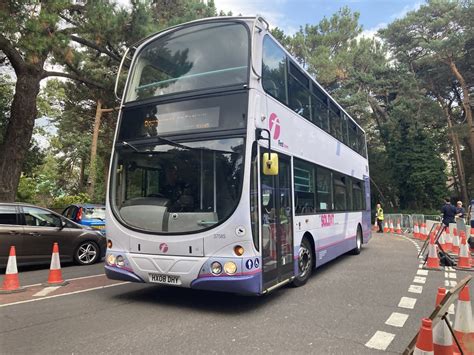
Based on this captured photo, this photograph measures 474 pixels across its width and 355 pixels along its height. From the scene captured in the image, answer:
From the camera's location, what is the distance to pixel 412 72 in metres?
37.2

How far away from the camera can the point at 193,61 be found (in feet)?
21.2

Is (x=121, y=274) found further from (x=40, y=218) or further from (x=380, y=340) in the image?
(x=40, y=218)

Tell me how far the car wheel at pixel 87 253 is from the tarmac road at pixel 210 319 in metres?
2.35

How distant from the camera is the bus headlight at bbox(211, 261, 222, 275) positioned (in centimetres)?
548

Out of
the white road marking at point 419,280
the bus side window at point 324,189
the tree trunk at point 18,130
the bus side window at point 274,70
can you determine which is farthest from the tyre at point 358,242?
the tree trunk at point 18,130

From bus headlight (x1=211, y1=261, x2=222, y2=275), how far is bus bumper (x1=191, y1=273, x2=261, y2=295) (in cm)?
7

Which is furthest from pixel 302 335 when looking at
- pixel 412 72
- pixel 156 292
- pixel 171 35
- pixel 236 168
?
pixel 412 72

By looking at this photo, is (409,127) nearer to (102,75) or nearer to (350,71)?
(350,71)

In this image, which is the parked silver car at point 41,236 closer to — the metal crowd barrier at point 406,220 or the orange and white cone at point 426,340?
the orange and white cone at point 426,340

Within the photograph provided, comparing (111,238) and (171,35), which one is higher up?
(171,35)

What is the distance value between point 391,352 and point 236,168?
2.99 metres

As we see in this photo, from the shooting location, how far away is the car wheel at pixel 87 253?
1070cm

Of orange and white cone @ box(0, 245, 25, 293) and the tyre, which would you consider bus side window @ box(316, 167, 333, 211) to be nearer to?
the tyre

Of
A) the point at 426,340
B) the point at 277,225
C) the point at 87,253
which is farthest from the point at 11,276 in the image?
the point at 426,340
